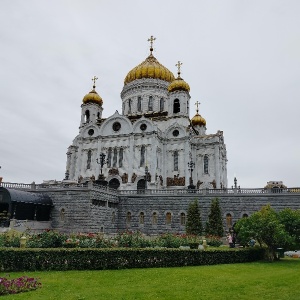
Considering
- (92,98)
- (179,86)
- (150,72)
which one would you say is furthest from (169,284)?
(150,72)

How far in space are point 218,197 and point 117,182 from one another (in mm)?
16407

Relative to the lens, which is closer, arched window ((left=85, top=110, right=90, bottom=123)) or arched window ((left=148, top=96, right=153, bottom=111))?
arched window ((left=85, top=110, right=90, bottom=123))

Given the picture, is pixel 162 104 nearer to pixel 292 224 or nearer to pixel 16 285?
pixel 292 224

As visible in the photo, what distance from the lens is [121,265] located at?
16.7 m

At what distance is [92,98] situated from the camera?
2163 inches

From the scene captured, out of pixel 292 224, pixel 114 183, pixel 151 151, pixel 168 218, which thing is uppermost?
pixel 151 151

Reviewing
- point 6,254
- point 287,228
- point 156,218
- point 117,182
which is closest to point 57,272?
point 6,254

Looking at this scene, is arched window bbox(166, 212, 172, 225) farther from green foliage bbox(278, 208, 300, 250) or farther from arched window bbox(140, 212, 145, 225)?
green foliage bbox(278, 208, 300, 250)

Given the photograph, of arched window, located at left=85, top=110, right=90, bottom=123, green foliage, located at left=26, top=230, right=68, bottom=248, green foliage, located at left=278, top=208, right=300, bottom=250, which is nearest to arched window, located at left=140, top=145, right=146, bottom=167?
arched window, located at left=85, top=110, right=90, bottom=123

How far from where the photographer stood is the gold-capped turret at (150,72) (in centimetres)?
5622

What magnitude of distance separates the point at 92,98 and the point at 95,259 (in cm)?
4142

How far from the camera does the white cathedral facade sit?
45.9m

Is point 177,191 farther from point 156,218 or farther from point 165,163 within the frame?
point 165,163

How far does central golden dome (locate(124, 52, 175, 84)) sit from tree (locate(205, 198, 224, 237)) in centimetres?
2968
